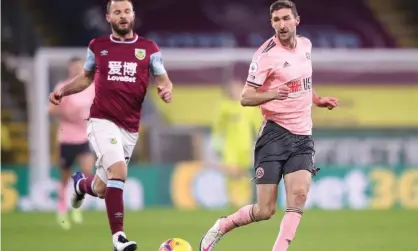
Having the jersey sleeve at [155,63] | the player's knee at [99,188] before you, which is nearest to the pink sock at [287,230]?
the jersey sleeve at [155,63]

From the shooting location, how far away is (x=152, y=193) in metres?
21.7

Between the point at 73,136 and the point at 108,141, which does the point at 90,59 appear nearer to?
the point at 108,141

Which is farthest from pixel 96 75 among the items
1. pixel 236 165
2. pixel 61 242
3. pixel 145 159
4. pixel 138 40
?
pixel 145 159

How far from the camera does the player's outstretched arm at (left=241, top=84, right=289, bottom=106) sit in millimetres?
10297

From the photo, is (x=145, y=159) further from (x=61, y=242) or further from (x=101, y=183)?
(x=101, y=183)

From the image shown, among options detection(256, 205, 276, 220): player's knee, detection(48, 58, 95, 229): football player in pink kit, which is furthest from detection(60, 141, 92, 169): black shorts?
detection(256, 205, 276, 220): player's knee

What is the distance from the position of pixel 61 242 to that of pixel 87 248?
1.03m

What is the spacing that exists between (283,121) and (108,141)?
1.61m

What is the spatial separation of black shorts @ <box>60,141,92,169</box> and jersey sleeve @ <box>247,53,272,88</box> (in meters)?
7.33

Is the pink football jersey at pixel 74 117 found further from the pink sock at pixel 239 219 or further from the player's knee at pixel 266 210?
the player's knee at pixel 266 210

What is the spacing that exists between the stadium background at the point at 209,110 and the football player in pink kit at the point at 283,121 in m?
5.81

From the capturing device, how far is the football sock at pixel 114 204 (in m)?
10.9

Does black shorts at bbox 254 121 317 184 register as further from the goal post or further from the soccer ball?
the goal post

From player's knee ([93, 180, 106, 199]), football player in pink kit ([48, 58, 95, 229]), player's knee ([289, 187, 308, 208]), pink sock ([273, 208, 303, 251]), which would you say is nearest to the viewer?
pink sock ([273, 208, 303, 251])
